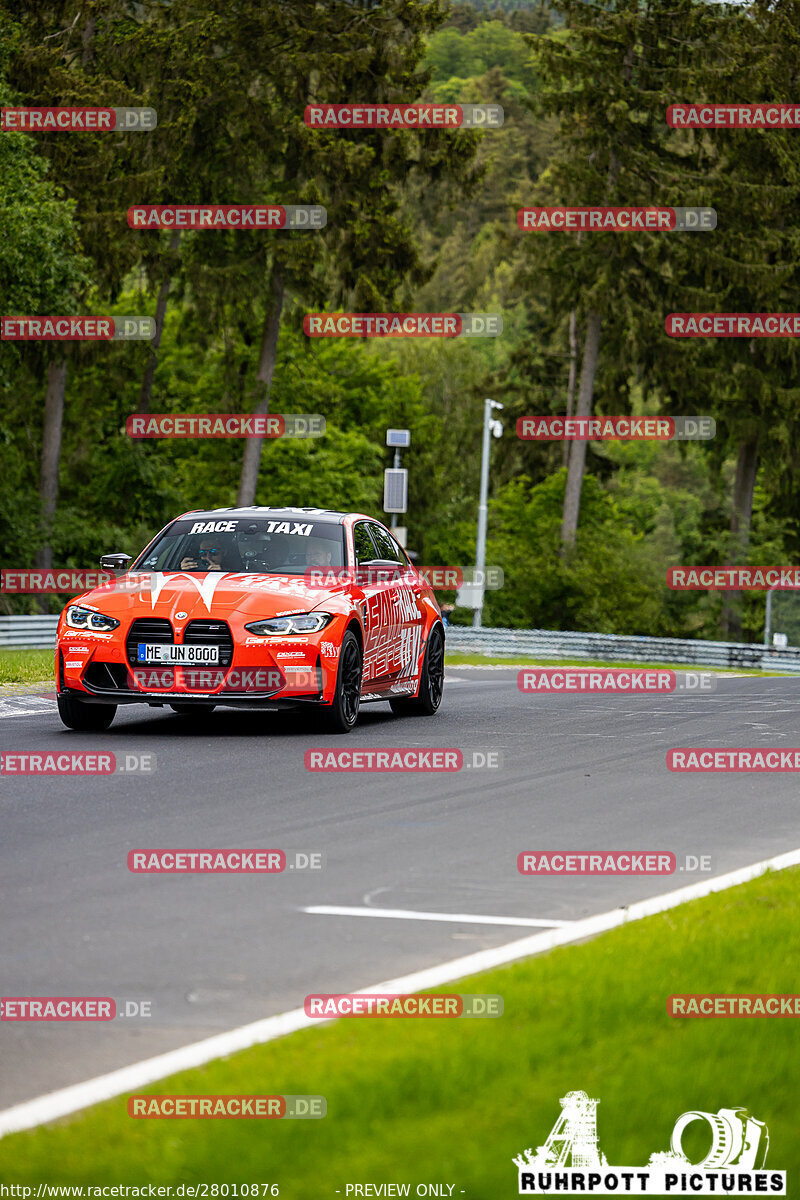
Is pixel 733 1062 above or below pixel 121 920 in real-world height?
above

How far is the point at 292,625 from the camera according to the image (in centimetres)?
1412

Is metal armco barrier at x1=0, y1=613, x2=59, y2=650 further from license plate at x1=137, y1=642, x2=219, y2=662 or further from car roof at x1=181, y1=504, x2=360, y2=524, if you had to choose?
license plate at x1=137, y1=642, x2=219, y2=662

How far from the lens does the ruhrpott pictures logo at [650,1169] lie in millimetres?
4281

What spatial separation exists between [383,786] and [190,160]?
39.4 meters

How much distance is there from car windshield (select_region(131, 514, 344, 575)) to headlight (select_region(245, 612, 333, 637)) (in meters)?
0.88

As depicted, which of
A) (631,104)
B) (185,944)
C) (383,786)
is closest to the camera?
(185,944)

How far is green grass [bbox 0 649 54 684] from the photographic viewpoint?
69.3 feet

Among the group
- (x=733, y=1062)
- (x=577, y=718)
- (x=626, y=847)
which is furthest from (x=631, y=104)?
(x=733, y=1062)

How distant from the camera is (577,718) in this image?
1812cm

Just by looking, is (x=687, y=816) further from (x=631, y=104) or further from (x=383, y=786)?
(x=631, y=104)

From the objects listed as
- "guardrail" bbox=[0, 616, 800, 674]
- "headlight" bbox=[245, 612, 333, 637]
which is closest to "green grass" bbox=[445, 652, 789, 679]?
"guardrail" bbox=[0, 616, 800, 674]

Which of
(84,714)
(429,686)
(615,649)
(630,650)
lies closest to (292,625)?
(84,714)

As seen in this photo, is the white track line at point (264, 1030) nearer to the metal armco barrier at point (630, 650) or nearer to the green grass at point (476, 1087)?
the green grass at point (476, 1087)

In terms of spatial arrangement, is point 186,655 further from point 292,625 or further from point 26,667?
point 26,667
